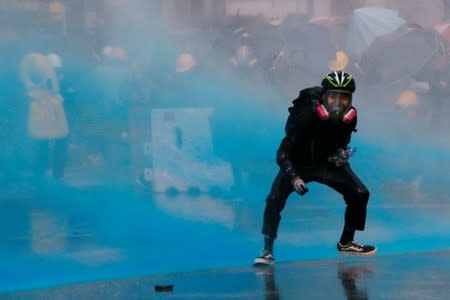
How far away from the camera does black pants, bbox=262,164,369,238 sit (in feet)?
26.8

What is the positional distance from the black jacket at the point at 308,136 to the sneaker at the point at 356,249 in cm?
68

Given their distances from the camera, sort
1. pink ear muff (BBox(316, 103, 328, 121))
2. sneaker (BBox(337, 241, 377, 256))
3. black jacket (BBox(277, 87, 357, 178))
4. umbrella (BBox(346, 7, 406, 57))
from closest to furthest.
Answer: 1. pink ear muff (BBox(316, 103, 328, 121))
2. black jacket (BBox(277, 87, 357, 178))
3. sneaker (BBox(337, 241, 377, 256))
4. umbrella (BBox(346, 7, 406, 57))

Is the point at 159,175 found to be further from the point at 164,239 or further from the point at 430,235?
the point at 430,235

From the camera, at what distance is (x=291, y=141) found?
8016 mm

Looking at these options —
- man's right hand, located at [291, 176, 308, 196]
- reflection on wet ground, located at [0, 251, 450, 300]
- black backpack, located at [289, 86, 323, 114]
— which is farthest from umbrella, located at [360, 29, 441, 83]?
man's right hand, located at [291, 176, 308, 196]

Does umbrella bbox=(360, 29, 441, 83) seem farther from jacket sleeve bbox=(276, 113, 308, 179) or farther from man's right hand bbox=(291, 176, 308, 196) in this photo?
man's right hand bbox=(291, 176, 308, 196)

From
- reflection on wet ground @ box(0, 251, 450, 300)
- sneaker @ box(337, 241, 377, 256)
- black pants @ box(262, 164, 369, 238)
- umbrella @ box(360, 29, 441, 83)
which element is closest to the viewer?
reflection on wet ground @ box(0, 251, 450, 300)

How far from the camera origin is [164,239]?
895 centimetres

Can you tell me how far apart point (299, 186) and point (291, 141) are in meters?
0.37

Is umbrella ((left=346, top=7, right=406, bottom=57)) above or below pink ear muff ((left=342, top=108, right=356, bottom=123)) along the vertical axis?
above

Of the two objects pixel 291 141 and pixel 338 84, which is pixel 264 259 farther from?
pixel 338 84

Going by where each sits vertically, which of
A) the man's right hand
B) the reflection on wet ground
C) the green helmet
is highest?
the green helmet

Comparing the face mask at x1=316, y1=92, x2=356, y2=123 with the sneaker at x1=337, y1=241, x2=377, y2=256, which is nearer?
the face mask at x1=316, y1=92, x2=356, y2=123

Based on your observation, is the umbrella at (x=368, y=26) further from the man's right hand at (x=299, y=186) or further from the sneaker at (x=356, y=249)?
the man's right hand at (x=299, y=186)
